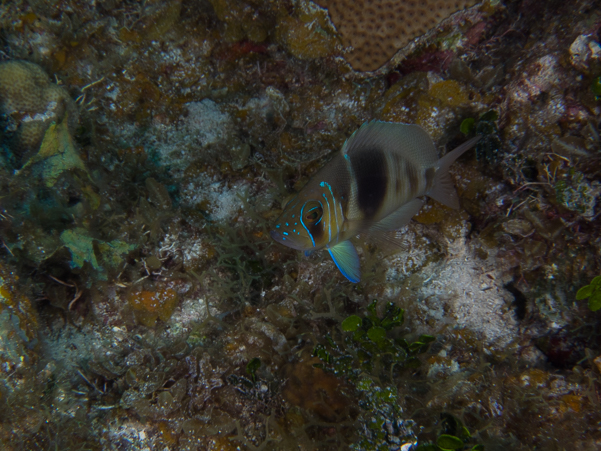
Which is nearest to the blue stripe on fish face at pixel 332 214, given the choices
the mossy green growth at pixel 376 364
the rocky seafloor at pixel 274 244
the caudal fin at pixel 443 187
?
the rocky seafloor at pixel 274 244

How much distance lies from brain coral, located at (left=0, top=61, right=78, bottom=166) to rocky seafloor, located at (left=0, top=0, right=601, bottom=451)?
24 mm

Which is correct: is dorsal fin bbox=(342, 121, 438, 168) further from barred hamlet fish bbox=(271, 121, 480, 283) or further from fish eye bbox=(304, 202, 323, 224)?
fish eye bbox=(304, 202, 323, 224)

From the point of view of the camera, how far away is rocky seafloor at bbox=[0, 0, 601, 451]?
2729 mm

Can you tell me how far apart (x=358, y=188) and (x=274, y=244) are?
71.7 inches

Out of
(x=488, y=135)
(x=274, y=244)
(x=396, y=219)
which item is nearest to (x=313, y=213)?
(x=396, y=219)

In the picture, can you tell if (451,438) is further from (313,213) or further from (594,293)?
(313,213)

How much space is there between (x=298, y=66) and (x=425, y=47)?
146 centimetres

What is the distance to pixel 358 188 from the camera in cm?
232

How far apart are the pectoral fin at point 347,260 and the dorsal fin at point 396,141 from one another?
76 centimetres

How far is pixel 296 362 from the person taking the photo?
307 centimetres

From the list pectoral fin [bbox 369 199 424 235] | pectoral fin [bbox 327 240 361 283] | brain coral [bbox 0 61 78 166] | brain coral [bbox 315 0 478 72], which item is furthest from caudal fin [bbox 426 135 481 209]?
brain coral [bbox 0 61 78 166]

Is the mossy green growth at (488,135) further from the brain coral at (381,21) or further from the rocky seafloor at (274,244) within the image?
the brain coral at (381,21)

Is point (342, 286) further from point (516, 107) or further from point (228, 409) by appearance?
point (516, 107)

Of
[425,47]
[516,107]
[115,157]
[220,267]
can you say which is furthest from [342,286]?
[115,157]
